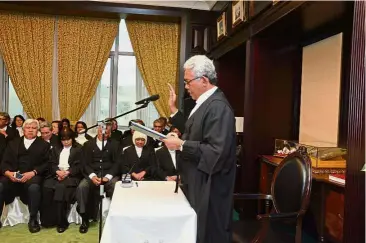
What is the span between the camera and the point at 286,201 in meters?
2.12

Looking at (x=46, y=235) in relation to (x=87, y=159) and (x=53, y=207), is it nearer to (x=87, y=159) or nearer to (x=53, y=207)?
(x=53, y=207)

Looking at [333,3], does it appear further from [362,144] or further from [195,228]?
[195,228]

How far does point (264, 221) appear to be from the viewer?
1.84 meters

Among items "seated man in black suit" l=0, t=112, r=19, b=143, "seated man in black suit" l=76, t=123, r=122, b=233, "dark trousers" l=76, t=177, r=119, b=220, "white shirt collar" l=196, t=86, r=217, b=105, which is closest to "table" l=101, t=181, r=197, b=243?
"white shirt collar" l=196, t=86, r=217, b=105

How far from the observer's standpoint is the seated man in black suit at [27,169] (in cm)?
366

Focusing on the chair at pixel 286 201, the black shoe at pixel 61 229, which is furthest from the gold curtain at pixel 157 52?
the chair at pixel 286 201

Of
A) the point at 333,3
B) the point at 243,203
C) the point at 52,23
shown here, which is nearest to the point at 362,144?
the point at 333,3

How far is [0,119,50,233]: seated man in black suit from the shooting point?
12.0 ft

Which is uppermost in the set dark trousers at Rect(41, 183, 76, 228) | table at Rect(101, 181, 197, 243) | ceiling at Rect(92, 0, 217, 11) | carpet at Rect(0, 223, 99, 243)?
ceiling at Rect(92, 0, 217, 11)

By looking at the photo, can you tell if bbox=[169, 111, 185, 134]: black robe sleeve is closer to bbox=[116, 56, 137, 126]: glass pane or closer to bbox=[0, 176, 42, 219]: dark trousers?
bbox=[0, 176, 42, 219]: dark trousers

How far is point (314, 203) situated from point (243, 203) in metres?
1.01

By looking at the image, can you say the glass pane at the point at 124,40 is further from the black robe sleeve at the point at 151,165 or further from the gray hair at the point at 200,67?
the gray hair at the point at 200,67

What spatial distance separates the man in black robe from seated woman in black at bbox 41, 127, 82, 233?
2267mm

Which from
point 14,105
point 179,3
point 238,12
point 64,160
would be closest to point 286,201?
point 238,12
